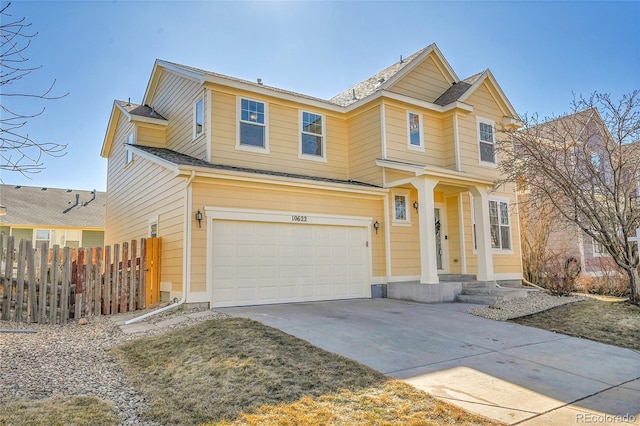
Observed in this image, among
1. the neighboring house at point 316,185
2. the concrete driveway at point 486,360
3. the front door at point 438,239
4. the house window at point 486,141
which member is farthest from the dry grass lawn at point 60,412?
the house window at point 486,141

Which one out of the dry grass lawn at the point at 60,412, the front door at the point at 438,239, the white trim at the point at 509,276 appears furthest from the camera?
the white trim at the point at 509,276

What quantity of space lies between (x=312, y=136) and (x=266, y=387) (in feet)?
31.6

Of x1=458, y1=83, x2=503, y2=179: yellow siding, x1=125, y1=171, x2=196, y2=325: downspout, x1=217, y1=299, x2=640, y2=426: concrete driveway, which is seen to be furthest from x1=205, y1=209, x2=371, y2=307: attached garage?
x1=458, y1=83, x2=503, y2=179: yellow siding

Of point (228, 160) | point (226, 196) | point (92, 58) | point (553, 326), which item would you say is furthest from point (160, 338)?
point (553, 326)

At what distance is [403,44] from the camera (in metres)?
15.1

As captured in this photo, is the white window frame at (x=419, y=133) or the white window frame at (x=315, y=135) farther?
the white window frame at (x=419, y=133)

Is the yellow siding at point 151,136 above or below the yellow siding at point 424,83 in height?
below

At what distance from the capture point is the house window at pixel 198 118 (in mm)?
11587

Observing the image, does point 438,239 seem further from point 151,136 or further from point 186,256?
point 151,136

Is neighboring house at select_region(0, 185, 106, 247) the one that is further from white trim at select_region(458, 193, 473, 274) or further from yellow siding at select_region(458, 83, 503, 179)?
yellow siding at select_region(458, 83, 503, 179)

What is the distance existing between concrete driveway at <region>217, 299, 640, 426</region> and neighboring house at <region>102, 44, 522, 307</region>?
1.56 meters

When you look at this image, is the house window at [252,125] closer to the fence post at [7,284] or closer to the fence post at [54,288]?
the fence post at [54,288]

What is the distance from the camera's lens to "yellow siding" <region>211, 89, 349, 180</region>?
11172mm

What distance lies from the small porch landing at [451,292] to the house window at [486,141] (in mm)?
4544
